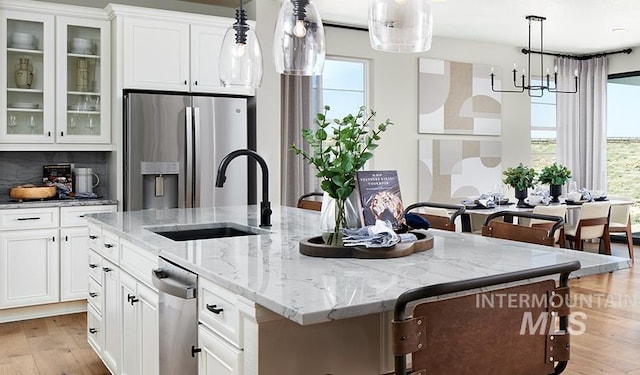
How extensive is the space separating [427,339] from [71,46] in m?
4.20

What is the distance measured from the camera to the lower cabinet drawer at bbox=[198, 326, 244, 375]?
166 centimetres

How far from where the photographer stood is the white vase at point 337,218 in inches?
83.8

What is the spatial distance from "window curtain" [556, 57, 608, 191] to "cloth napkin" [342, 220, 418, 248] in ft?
22.8

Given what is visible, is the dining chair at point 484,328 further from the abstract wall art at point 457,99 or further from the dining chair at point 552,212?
the abstract wall art at point 457,99

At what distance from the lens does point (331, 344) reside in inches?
67.8

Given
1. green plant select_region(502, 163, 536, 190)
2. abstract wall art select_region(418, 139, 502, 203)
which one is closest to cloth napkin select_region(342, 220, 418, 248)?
green plant select_region(502, 163, 536, 190)

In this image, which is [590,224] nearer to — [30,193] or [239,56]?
[239,56]

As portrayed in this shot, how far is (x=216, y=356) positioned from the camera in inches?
70.7

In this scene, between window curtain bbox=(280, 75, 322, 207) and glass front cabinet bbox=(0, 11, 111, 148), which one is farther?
window curtain bbox=(280, 75, 322, 207)

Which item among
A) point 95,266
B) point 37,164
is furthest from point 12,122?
point 95,266

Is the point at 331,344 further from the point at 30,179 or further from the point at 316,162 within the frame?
the point at 30,179

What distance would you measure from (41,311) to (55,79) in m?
1.75

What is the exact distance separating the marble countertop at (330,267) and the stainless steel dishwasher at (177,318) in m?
0.06

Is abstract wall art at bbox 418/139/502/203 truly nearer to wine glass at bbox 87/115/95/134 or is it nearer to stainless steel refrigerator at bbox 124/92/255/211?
stainless steel refrigerator at bbox 124/92/255/211
